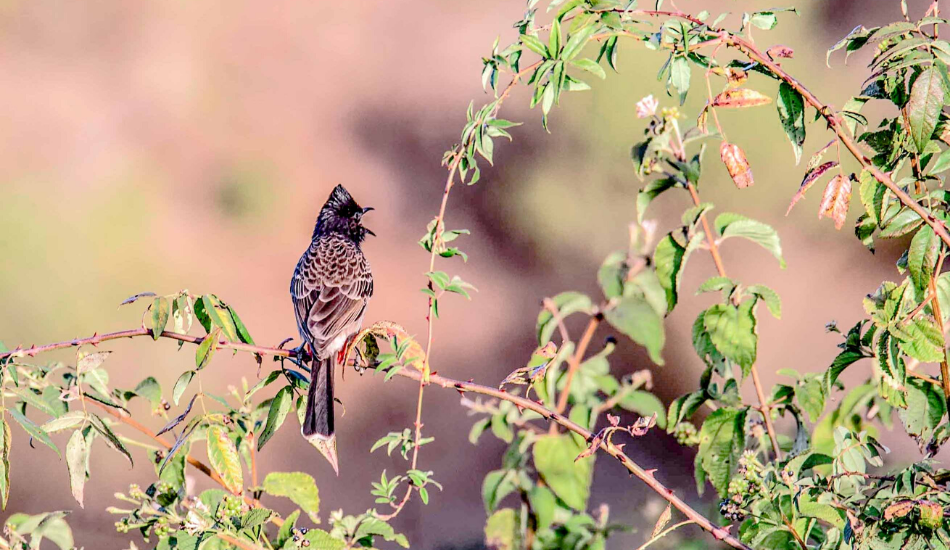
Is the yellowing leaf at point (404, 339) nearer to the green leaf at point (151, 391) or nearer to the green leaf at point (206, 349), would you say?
the green leaf at point (206, 349)

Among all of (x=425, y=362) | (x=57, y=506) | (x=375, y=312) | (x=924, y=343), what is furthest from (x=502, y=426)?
(x=57, y=506)

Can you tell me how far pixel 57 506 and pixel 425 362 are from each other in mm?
3875

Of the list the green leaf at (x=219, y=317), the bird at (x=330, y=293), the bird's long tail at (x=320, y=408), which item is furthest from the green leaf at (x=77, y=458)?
the bird at (x=330, y=293)

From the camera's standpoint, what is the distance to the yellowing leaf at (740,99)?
6.12 feet

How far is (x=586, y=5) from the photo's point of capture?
1949mm

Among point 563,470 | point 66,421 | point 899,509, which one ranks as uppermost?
point 66,421

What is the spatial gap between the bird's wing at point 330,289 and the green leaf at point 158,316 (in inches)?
60.0

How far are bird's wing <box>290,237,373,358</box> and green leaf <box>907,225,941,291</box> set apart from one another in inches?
91.4

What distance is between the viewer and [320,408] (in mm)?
2955

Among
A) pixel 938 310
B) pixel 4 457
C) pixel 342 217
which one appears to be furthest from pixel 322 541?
pixel 342 217

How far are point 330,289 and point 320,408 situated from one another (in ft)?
3.66

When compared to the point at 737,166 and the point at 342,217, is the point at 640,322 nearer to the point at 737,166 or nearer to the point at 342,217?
the point at 737,166

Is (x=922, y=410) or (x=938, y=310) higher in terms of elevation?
(x=938, y=310)

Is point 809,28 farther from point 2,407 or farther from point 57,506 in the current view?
point 57,506
